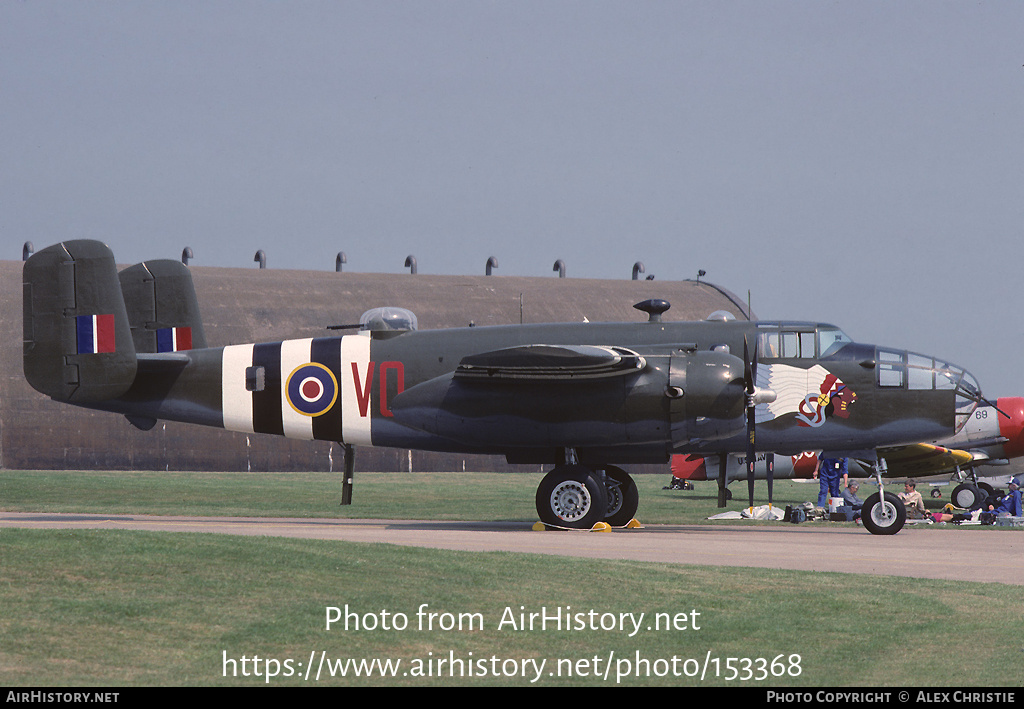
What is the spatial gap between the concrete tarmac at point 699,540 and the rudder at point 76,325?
334 cm

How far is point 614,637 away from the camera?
12164mm

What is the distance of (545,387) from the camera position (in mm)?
24156

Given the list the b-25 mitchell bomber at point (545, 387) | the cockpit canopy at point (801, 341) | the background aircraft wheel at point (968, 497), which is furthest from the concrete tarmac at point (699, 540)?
the background aircraft wheel at point (968, 497)

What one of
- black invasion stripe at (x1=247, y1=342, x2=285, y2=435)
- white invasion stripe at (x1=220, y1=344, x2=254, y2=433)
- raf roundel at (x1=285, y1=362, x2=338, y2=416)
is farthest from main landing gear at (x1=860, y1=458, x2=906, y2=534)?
white invasion stripe at (x1=220, y1=344, x2=254, y2=433)

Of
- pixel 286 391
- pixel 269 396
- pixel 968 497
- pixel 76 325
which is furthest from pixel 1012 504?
pixel 76 325

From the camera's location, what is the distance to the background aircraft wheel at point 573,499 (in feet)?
79.4

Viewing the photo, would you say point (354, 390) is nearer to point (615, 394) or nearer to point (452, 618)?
point (615, 394)

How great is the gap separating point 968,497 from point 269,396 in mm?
24792

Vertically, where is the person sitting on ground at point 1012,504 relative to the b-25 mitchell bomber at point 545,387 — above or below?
below

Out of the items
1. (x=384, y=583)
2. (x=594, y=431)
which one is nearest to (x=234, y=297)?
(x=594, y=431)

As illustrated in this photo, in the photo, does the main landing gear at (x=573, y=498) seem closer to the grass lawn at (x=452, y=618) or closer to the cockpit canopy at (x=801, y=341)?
the cockpit canopy at (x=801, y=341)

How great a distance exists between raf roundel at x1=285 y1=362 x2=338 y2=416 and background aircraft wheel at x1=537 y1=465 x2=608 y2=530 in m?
5.59

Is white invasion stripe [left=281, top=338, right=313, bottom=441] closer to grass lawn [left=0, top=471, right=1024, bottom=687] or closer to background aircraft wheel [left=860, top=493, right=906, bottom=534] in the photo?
grass lawn [left=0, top=471, right=1024, bottom=687]

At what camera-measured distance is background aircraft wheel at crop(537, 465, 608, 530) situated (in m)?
24.2
